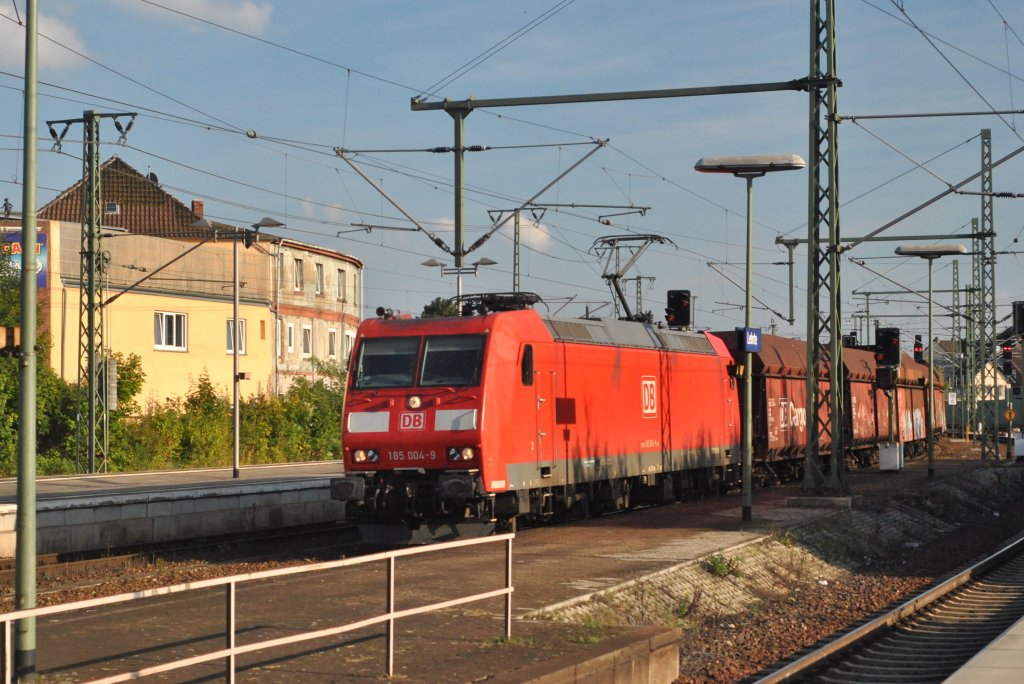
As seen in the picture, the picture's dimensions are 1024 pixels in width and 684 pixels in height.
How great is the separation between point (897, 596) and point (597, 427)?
20.8 ft

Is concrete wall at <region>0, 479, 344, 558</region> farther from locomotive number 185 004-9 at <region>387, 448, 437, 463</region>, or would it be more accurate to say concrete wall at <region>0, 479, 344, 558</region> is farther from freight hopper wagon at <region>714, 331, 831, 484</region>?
freight hopper wagon at <region>714, 331, 831, 484</region>

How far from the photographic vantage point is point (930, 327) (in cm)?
3659

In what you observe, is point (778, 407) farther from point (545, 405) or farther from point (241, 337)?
point (241, 337)

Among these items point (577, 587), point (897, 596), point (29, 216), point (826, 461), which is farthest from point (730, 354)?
point (29, 216)

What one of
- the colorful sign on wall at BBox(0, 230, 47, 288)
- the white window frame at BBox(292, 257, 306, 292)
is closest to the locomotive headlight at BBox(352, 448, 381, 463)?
the colorful sign on wall at BBox(0, 230, 47, 288)

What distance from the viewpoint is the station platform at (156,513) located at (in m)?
20.4

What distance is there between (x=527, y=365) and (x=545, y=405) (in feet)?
3.34

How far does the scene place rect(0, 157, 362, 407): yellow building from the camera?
4591 cm

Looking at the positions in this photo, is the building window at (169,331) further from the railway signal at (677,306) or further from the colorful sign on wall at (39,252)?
the railway signal at (677,306)

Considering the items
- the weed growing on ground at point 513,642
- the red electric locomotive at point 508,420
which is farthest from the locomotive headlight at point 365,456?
the weed growing on ground at point 513,642

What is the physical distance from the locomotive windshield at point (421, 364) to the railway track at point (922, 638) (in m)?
6.75

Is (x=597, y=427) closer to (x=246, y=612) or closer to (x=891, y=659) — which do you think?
(x=891, y=659)

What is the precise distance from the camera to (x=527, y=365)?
19969 millimetres

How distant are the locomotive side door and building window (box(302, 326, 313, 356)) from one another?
44.3m
